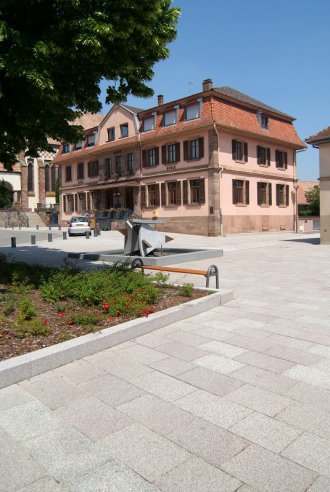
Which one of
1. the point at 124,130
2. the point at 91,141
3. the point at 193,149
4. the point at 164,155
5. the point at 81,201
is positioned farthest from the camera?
the point at 81,201

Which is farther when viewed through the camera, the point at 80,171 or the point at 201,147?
the point at 80,171

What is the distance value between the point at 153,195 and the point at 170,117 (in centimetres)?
630

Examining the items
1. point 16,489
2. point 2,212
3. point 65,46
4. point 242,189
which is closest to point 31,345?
point 16,489

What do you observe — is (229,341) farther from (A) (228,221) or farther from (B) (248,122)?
(B) (248,122)

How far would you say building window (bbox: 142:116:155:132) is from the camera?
35125 millimetres

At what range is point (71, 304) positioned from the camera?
651 centimetres

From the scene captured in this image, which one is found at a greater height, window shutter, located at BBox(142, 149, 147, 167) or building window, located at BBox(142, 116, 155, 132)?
building window, located at BBox(142, 116, 155, 132)

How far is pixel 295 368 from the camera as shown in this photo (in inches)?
178

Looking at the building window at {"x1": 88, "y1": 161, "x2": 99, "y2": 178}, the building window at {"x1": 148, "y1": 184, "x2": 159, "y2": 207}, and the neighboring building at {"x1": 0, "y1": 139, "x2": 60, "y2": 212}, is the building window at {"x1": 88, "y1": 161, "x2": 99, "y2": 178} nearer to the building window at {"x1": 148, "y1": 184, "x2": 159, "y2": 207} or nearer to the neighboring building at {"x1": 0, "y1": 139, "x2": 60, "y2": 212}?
the building window at {"x1": 148, "y1": 184, "x2": 159, "y2": 207}

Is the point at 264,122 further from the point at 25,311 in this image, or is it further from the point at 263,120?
the point at 25,311

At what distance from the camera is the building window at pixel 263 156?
3441cm

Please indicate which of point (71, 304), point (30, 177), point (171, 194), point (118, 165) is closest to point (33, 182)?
point (30, 177)

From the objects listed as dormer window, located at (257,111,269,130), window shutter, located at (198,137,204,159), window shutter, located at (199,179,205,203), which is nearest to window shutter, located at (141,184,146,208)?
window shutter, located at (199,179,205,203)

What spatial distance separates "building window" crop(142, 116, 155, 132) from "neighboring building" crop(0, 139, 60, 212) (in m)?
Answer: 22.3
